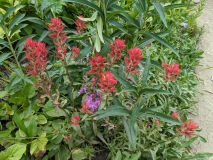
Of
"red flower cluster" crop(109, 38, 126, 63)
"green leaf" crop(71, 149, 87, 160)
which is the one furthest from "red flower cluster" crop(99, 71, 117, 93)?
"green leaf" crop(71, 149, 87, 160)

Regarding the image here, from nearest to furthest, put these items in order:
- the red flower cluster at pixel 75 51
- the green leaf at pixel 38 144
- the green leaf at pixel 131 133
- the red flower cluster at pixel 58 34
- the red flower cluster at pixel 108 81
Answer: the red flower cluster at pixel 108 81, the red flower cluster at pixel 58 34, the green leaf at pixel 131 133, the red flower cluster at pixel 75 51, the green leaf at pixel 38 144

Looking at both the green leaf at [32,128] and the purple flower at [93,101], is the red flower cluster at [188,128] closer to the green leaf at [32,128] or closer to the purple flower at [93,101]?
the purple flower at [93,101]

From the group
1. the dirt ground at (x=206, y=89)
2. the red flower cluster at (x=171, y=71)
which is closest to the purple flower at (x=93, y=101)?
the red flower cluster at (x=171, y=71)

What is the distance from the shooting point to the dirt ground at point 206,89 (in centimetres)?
250

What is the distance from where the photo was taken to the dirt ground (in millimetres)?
2500

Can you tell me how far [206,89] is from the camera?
2.99 metres

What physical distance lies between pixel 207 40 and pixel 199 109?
122 cm

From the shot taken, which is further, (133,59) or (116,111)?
(116,111)

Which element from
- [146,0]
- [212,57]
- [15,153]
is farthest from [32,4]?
[212,57]

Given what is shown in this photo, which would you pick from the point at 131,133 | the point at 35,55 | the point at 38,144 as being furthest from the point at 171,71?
the point at 38,144

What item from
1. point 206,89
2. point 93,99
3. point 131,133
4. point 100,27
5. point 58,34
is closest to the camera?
point 58,34

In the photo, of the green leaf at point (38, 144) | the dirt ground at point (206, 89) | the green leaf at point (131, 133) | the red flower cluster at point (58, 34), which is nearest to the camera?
the red flower cluster at point (58, 34)

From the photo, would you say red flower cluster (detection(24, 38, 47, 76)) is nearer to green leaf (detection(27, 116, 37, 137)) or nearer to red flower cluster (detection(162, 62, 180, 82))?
green leaf (detection(27, 116, 37, 137))

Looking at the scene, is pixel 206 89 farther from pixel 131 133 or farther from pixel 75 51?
pixel 75 51
